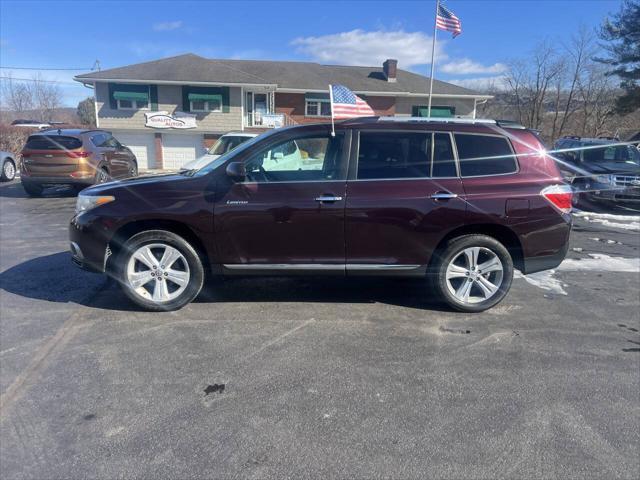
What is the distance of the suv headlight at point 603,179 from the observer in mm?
11906

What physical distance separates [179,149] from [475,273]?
2149 centimetres

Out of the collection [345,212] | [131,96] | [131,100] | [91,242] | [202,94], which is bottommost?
[91,242]

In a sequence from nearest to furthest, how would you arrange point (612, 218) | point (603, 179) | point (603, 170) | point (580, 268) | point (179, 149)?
point (580, 268) < point (612, 218) < point (603, 179) < point (603, 170) < point (179, 149)

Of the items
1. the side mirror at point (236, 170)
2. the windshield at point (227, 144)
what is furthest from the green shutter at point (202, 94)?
the side mirror at point (236, 170)

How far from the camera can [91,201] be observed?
450cm

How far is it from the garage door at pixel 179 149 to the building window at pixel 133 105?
1.93 m

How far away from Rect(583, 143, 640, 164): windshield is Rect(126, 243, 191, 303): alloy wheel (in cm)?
1256

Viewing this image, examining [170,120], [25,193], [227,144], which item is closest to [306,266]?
[227,144]

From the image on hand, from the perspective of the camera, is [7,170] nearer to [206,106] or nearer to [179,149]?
[179,149]

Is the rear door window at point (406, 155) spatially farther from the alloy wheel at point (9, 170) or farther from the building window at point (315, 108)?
the building window at point (315, 108)

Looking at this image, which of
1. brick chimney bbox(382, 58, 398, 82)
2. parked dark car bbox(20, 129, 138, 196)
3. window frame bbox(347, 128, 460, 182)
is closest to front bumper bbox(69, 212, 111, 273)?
window frame bbox(347, 128, 460, 182)

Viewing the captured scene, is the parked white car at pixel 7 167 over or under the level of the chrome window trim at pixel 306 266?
over

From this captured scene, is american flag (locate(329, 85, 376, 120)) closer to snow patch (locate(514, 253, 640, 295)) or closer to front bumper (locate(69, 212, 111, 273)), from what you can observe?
front bumper (locate(69, 212, 111, 273))

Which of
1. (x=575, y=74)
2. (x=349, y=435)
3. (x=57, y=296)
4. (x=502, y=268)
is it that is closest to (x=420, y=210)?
(x=502, y=268)
